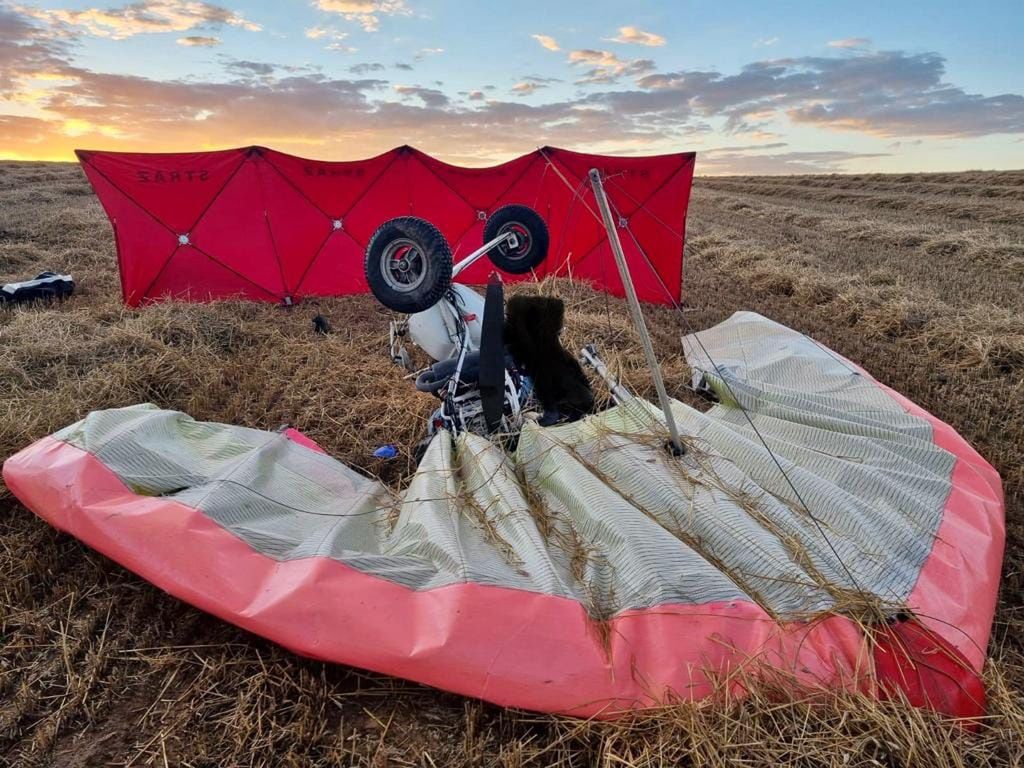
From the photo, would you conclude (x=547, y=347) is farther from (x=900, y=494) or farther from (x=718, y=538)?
(x=900, y=494)

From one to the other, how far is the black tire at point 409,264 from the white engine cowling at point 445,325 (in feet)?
1.46

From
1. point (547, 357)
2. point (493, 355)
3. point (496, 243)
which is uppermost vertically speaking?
point (496, 243)

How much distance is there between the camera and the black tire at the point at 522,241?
452 centimetres

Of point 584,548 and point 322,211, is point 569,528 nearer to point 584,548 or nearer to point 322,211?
point 584,548

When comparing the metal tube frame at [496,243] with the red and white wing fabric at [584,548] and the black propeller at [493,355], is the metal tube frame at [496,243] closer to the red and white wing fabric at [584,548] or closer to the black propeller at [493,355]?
the black propeller at [493,355]

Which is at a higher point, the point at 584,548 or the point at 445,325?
the point at 445,325

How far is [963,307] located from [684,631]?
23.7 ft

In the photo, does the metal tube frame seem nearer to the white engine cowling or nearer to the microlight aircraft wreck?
the microlight aircraft wreck

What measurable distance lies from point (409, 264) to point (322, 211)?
6.41m

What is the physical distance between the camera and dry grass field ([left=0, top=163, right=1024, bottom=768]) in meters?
1.84

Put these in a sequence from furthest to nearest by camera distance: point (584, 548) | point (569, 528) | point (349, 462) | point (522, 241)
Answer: point (522, 241) → point (349, 462) → point (569, 528) → point (584, 548)

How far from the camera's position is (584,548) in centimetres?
250

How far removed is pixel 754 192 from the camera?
2694 centimetres

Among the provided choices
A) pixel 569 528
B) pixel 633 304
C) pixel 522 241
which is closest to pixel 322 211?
pixel 522 241
